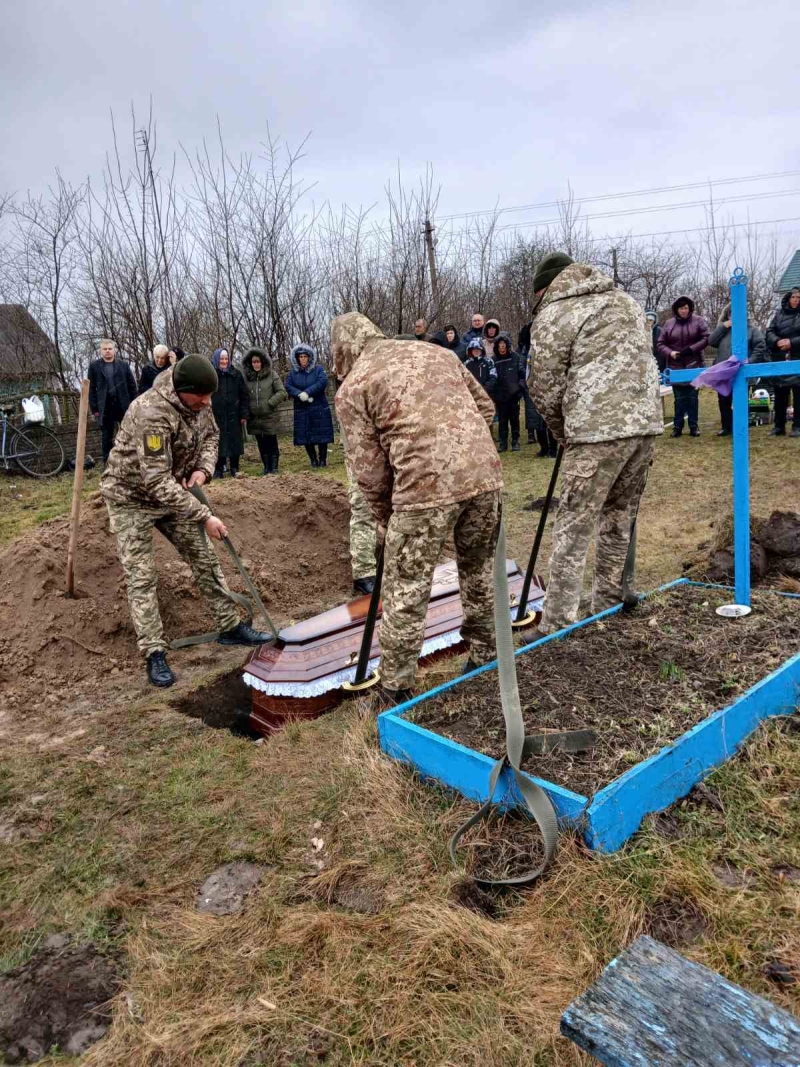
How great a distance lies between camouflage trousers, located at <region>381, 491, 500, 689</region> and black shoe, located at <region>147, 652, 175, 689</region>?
6.21ft

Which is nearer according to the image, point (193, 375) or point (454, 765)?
point (454, 765)

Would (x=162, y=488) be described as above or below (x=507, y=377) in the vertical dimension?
below

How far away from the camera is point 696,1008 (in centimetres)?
149

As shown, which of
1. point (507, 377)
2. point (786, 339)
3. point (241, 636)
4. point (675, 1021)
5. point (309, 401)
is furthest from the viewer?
point (507, 377)

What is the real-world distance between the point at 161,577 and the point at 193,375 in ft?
5.96

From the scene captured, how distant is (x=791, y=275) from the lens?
2427 centimetres

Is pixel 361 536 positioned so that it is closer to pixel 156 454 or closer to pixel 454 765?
pixel 156 454

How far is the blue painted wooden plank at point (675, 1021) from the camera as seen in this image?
138 cm

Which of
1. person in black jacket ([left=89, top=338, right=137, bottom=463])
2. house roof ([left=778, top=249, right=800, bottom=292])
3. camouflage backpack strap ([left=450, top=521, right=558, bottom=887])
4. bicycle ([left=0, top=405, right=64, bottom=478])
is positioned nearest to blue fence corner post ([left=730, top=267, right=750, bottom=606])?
camouflage backpack strap ([left=450, top=521, right=558, bottom=887])

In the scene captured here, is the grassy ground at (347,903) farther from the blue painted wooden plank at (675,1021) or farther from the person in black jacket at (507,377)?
the person in black jacket at (507,377)

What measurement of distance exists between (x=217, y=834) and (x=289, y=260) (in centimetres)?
1223

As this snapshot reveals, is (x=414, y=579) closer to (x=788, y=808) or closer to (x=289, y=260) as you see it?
(x=788, y=808)

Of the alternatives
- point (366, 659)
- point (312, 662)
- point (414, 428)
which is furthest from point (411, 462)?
point (312, 662)

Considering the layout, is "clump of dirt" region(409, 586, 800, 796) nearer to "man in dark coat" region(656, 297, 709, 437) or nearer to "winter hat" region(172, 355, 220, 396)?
"winter hat" region(172, 355, 220, 396)
